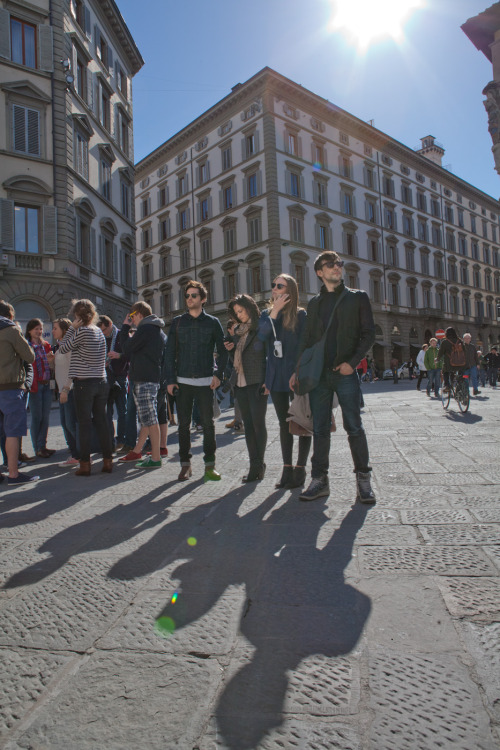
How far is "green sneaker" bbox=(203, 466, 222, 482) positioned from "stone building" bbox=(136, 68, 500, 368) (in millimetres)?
25779

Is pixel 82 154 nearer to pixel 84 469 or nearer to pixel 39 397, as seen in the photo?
pixel 39 397

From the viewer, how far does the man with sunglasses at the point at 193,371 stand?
449 centimetres

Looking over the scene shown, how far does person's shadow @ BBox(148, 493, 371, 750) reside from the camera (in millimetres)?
1431

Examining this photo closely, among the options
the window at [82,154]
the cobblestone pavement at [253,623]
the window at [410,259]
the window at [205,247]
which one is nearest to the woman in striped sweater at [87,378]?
the cobblestone pavement at [253,623]

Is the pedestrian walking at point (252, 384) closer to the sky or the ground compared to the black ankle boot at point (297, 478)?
closer to the sky

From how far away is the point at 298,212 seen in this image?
3209cm

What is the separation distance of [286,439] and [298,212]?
2996cm

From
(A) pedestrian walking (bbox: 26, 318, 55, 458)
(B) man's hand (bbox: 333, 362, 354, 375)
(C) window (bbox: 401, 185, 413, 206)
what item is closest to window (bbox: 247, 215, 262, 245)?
(C) window (bbox: 401, 185, 413, 206)

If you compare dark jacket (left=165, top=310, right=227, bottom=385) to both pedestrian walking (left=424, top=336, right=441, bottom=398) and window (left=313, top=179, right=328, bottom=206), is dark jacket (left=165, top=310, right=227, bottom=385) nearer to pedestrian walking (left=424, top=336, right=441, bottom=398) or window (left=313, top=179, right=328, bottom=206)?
pedestrian walking (left=424, top=336, right=441, bottom=398)

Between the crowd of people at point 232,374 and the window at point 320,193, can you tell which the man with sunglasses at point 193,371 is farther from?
the window at point 320,193

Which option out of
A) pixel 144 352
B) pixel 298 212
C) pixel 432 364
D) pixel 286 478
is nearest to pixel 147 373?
pixel 144 352

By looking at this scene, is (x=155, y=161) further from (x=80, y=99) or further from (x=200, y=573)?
(x=200, y=573)

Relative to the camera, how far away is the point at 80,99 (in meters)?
20.2

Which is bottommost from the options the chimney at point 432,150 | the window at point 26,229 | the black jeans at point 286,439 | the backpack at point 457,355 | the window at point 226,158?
the black jeans at point 286,439
